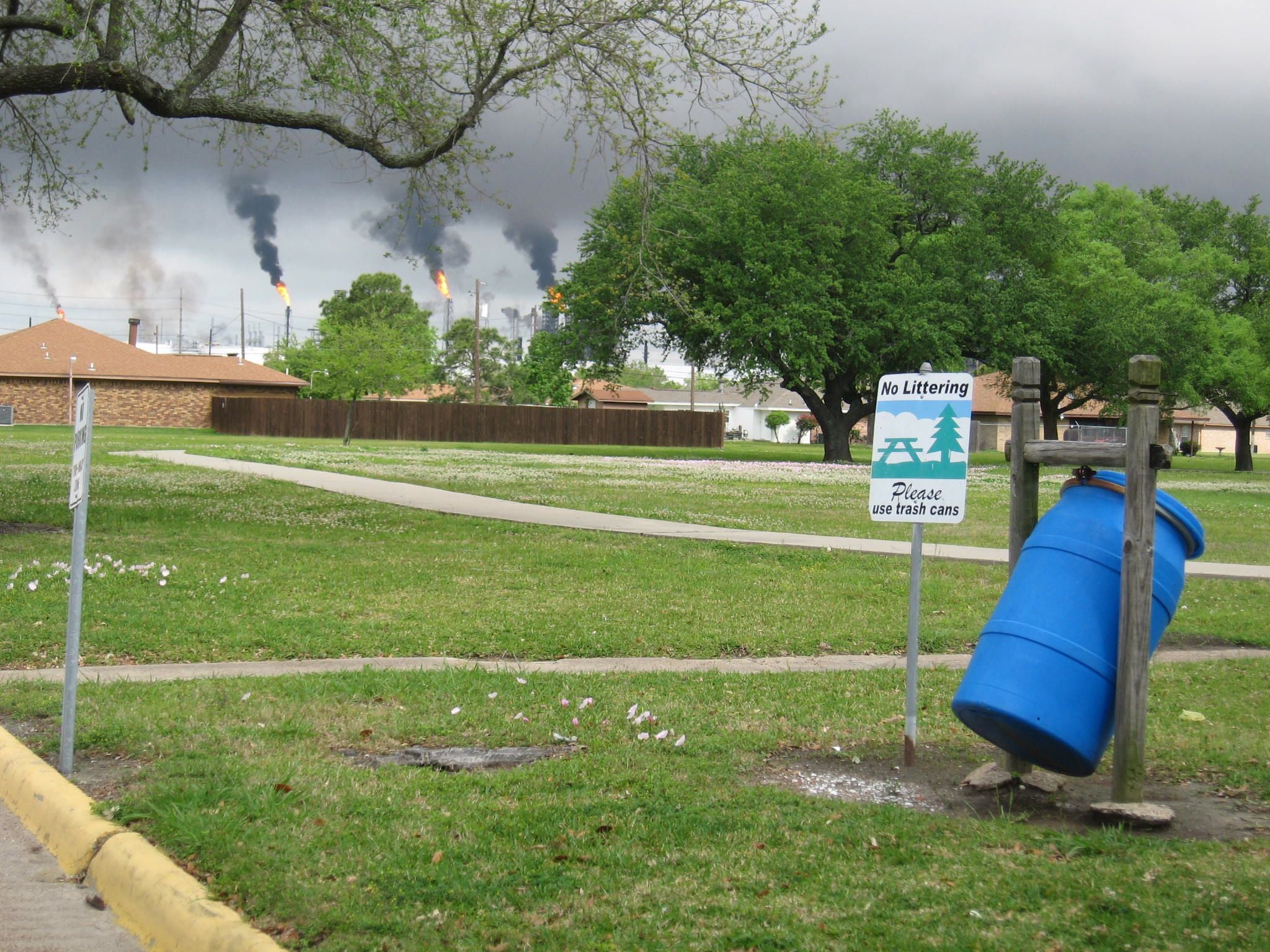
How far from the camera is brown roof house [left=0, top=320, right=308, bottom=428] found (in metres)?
60.5

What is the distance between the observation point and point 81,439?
5387 millimetres

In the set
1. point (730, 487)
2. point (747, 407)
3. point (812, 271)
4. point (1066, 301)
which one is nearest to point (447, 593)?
point (730, 487)

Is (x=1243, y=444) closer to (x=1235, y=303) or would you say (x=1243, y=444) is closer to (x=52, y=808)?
(x=1235, y=303)

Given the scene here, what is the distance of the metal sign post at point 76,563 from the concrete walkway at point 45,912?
0.57 metres

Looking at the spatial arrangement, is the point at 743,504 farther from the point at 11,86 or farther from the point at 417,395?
the point at 417,395

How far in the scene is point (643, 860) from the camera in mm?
4414

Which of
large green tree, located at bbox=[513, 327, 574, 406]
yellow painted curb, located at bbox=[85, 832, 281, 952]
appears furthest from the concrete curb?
large green tree, located at bbox=[513, 327, 574, 406]

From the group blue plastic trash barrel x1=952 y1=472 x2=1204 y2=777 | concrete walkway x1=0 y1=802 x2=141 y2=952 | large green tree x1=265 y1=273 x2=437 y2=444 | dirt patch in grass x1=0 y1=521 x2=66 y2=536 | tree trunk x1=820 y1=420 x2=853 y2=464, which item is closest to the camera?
concrete walkway x1=0 y1=802 x2=141 y2=952

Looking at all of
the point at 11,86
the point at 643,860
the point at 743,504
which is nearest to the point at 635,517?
the point at 743,504

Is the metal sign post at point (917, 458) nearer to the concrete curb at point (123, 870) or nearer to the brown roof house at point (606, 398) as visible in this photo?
the concrete curb at point (123, 870)

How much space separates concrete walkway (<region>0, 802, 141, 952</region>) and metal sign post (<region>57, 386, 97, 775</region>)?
566 mm

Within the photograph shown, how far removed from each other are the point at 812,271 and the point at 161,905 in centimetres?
4294

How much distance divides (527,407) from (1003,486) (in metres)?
37.3

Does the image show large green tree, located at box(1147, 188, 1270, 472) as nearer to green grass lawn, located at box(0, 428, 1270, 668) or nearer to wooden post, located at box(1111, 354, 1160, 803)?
green grass lawn, located at box(0, 428, 1270, 668)
